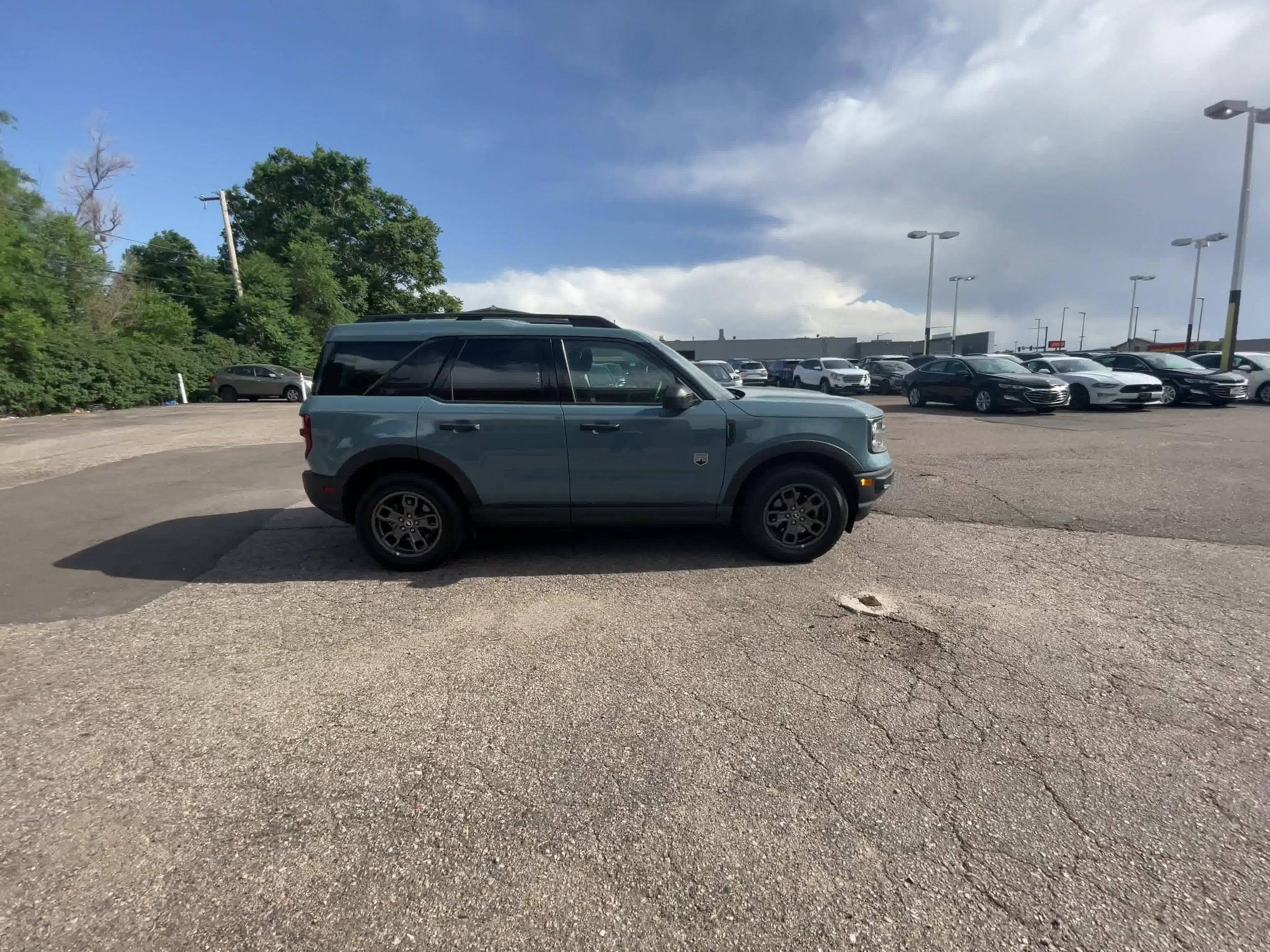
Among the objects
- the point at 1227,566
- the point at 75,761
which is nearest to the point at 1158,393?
the point at 1227,566

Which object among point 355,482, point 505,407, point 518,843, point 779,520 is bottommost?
point 518,843

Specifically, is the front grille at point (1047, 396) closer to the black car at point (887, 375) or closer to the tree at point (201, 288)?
the black car at point (887, 375)

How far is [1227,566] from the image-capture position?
5.02m

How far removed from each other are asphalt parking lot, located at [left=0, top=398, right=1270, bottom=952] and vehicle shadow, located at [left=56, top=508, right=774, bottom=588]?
0.16 feet

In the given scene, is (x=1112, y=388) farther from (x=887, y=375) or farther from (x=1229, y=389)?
(x=887, y=375)

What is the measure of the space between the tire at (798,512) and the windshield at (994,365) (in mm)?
14879

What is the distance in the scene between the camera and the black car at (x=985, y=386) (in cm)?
1606

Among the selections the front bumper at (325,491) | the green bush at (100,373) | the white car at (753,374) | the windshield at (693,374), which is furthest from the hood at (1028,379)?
the green bush at (100,373)

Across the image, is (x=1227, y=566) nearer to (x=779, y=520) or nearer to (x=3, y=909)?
(x=779, y=520)

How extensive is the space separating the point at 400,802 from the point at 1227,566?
20.2 ft

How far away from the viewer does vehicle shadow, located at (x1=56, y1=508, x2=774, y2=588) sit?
5082mm

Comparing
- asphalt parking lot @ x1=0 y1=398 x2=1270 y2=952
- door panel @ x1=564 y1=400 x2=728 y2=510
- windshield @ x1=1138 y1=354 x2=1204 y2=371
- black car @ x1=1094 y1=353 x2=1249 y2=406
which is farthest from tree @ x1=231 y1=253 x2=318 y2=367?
windshield @ x1=1138 y1=354 x2=1204 y2=371

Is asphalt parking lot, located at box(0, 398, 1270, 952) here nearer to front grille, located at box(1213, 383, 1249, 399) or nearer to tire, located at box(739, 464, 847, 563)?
tire, located at box(739, 464, 847, 563)

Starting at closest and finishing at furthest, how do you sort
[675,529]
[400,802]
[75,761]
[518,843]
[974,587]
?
[518,843], [400,802], [75,761], [974,587], [675,529]
